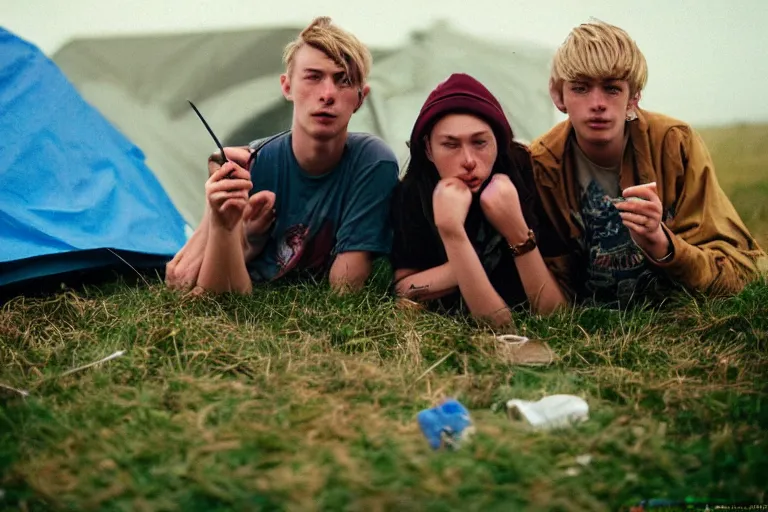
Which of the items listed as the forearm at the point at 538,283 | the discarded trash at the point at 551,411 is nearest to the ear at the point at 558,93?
the forearm at the point at 538,283

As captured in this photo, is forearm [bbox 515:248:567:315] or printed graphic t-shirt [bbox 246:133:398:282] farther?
printed graphic t-shirt [bbox 246:133:398:282]

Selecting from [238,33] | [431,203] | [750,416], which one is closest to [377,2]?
[238,33]

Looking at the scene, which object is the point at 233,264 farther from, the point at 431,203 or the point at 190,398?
the point at 190,398

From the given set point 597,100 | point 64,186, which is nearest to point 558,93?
point 597,100

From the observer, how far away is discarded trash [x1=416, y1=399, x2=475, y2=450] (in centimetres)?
167

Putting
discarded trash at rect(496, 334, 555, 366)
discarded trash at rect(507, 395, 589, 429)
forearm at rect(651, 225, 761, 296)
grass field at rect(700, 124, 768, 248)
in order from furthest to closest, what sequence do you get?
grass field at rect(700, 124, 768, 248)
forearm at rect(651, 225, 761, 296)
discarded trash at rect(496, 334, 555, 366)
discarded trash at rect(507, 395, 589, 429)

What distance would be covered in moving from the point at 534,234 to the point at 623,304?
375 millimetres

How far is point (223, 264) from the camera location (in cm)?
267

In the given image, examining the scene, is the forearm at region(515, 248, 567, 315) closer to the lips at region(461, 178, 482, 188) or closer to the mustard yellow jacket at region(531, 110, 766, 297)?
the mustard yellow jacket at region(531, 110, 766, 297)

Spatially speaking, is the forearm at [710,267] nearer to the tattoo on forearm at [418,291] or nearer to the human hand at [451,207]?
the human hand at [451,207]

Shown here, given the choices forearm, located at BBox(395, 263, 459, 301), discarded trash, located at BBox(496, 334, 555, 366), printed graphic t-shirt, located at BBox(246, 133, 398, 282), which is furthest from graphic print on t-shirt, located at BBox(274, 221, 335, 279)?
discarded trash, located at BBox(496, 334, 555, 366)

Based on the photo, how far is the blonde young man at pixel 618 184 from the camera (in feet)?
8.80

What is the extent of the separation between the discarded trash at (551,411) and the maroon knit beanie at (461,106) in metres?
1.05

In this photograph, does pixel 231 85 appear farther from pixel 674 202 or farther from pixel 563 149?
pixel 674 202
